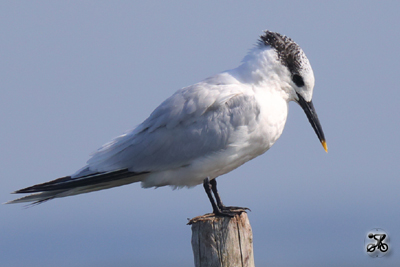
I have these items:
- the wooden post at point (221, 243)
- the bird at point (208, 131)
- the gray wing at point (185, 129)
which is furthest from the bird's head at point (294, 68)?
the wooden post at point (221, 243)

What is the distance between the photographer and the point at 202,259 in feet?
15.5

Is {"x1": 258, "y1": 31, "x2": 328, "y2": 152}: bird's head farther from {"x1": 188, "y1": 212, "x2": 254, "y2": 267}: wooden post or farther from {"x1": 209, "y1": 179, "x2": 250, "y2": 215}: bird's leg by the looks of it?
{"x1": 188, "y1": 212, "x2": 254, "y2": 267}: wooden post

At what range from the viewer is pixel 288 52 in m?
6.06

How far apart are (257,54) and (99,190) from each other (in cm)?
244

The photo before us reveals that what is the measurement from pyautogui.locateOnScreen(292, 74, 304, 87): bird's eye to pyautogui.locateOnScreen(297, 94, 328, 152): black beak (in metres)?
0.14

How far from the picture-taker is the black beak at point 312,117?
6215mm

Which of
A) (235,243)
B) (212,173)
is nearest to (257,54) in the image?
(212,173)

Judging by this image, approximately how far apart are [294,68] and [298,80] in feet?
0.51

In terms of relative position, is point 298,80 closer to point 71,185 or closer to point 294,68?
point 294,68

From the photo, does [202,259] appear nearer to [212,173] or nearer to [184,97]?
[212,173]

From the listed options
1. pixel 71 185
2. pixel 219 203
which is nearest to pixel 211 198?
pixel 219 203

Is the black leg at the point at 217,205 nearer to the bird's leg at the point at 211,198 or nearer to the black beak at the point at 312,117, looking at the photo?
the bird's leg at the point at 211,198

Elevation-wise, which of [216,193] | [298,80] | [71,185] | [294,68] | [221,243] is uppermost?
[294,68]

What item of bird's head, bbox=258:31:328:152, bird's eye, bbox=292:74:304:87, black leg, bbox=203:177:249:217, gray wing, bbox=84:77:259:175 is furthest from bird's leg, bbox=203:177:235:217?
bird's eye, bbox=292:74:304:87
